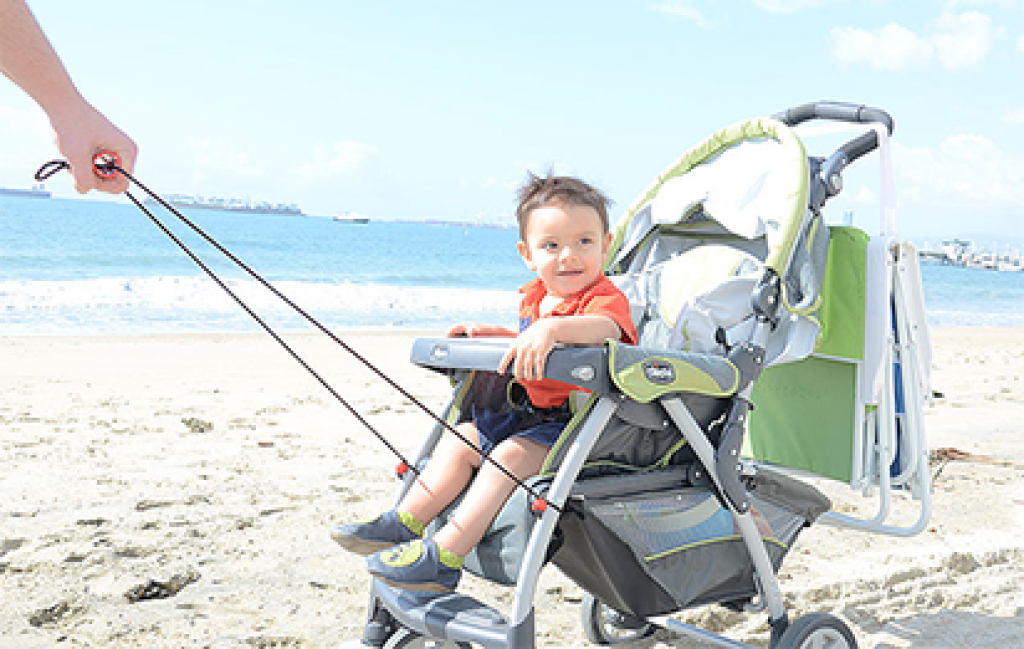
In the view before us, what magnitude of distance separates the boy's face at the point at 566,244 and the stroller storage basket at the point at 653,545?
54 cm

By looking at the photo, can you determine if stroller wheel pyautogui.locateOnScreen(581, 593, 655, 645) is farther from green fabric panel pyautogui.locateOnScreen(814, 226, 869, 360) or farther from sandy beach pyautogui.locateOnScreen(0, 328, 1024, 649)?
green fabric panel pyautogui.locateOnScreen(814, 226, 869, 360)

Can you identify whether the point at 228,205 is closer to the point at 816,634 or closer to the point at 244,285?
the point at 244,285

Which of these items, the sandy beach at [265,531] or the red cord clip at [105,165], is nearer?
the red cord clip at [105,165]

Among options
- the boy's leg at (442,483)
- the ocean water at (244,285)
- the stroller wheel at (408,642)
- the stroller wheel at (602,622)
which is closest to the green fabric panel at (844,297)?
the stroller wheel at (602,622)

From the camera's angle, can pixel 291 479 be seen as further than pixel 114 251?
No

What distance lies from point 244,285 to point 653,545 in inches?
649

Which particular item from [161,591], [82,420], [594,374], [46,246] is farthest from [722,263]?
[46,246]

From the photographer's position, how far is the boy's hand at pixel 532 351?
81.0 inches

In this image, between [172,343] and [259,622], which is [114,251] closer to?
[172,343]

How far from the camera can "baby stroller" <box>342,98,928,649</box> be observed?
216cm

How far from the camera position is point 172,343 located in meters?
9.58

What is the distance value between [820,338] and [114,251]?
25965 millimetres

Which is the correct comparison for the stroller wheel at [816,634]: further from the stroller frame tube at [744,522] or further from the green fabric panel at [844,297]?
the green fabric panel at [844,297]

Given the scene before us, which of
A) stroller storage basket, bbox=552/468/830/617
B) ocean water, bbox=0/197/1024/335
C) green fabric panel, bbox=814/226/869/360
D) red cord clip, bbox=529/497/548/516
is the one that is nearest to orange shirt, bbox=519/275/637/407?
stroller storage basket, bbox=552/468/830/617
